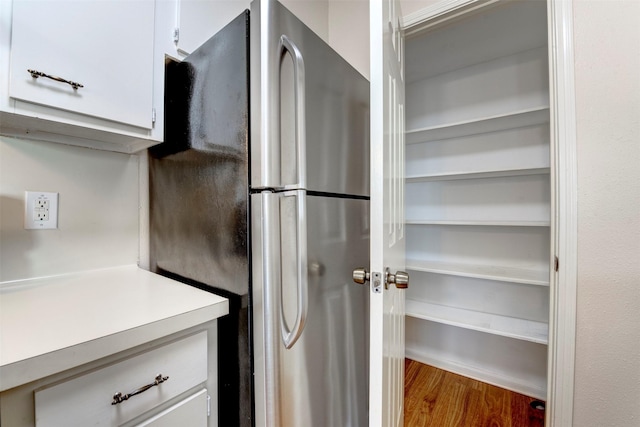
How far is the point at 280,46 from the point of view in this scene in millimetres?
730

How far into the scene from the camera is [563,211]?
1.00 m

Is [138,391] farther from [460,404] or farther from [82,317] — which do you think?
[460,404]

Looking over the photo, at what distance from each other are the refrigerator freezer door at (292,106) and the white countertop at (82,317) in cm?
39

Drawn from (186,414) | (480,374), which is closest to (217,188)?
(186,414)

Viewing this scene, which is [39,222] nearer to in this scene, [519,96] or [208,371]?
[208,371]

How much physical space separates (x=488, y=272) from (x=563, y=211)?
82 cm

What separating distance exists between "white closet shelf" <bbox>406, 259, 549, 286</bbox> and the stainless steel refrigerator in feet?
3.26

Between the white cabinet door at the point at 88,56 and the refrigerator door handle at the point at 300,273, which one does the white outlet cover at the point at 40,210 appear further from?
the refrigerator door handle at the point at 300,273

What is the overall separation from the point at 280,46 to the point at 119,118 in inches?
22.5

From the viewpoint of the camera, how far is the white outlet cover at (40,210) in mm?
→ 899

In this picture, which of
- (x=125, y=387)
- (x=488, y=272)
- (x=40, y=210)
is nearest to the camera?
(x=125, y=387)

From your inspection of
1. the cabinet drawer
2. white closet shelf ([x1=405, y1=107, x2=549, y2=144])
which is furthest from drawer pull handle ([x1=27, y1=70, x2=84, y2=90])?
white closet shelf ([x1=405, y1=107, x2=549, y2=144])

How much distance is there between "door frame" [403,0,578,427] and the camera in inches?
38.8

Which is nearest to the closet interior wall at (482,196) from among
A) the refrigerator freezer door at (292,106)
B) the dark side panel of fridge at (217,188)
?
the refrigerator freezer door at (292,106)
